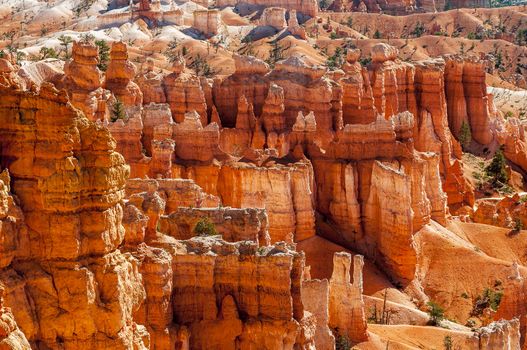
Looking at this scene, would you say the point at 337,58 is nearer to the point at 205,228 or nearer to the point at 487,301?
the point at 487,301

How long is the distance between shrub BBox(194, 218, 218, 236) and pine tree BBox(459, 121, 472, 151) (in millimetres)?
57768

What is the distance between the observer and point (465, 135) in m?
90.4

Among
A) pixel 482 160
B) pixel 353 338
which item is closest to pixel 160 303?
pixel 353 338

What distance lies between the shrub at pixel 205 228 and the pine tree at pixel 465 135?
5777 centimetres

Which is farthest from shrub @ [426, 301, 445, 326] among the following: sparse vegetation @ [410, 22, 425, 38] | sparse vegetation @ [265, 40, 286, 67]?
sparse vegetation @ [410, 22, 425, 38]

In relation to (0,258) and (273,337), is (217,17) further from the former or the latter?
(0,258)

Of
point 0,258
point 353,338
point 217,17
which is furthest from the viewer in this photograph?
point 217,17

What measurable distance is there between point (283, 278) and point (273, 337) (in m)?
1.66

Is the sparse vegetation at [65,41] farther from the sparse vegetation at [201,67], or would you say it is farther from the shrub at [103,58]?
the shrub at [103,58]

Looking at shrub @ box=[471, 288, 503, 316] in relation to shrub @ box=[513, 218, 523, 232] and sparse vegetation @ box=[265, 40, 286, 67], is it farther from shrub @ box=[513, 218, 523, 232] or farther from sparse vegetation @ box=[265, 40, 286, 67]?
sparse vegetation @ box=[265, 40, 286, 67]

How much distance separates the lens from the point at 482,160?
298 ft

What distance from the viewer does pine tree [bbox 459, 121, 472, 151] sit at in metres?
90.2

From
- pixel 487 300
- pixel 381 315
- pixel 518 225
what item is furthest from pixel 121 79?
pixel 487 300

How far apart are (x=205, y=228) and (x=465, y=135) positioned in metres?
58.5
